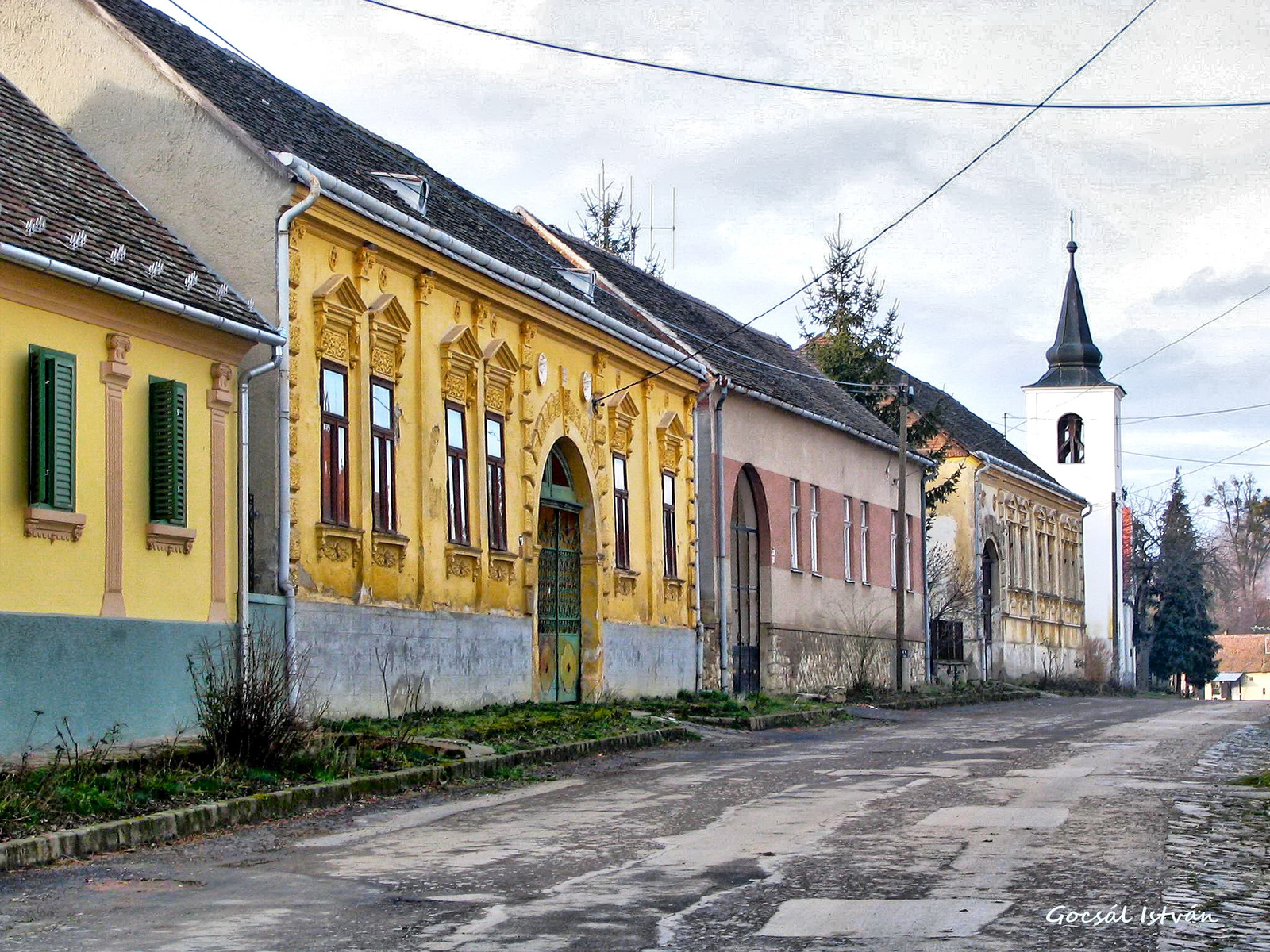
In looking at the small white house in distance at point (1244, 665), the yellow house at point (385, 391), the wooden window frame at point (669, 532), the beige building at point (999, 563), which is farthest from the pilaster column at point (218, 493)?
the small white house in distance at point (1244, 665)

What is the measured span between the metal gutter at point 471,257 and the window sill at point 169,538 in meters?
4.28

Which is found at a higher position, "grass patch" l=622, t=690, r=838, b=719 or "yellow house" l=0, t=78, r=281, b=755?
"yellow house" l=0, t=78, r=281, b=755

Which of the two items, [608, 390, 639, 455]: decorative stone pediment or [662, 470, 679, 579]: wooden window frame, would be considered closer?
[608, 390, 639, 455]: decorative stone pediment

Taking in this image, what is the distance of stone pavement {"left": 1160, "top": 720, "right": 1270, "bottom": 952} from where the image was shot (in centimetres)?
757

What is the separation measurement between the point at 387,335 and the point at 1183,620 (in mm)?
64348

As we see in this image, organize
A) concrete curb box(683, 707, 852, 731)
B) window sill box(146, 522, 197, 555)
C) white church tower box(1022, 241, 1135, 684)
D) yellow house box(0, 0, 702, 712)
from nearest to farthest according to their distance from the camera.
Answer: window sill box(146, 522, 197, 555) < yellow house box(0, 0, 702, 712) < concrete curb box(683, 707, 852, 731) < white church tower box(1022, 241, 1135, 684)

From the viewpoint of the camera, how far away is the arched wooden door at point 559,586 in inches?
979

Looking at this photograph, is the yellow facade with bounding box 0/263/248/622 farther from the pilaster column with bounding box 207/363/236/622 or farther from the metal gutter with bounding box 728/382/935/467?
the metal gutter with bounding box 728/382/935/467

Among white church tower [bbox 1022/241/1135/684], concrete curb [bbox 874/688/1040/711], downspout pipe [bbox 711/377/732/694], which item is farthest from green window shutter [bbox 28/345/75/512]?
white church tower [bbox 1022/241/1135/684]

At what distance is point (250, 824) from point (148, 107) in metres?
10.0

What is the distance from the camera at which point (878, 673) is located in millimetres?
38312

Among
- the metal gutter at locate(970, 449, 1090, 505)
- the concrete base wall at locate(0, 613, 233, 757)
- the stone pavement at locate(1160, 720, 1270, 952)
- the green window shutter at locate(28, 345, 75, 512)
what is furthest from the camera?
the metal gutter at locate(970, 449, 1090, 505)

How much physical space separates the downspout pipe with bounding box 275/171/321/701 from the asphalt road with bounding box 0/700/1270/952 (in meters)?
4.24

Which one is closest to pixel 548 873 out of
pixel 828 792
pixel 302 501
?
pixel 828 792
